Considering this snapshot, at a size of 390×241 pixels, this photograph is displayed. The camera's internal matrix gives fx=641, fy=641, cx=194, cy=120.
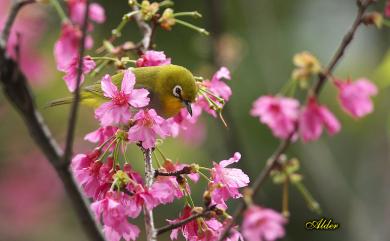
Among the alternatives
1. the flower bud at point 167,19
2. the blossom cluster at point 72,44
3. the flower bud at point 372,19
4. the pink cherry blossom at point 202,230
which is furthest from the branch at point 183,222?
the flower bud at point 372,19

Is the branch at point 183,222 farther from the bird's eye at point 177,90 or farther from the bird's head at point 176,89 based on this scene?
the bird's eye at point 177,90

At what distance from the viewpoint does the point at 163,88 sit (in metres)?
2.63

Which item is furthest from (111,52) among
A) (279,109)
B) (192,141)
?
(192,141)

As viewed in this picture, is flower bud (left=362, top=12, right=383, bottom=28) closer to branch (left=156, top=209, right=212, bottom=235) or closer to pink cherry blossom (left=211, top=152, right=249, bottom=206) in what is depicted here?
pink cherry blossom (left=211, top=152, right=249, bottom=206)

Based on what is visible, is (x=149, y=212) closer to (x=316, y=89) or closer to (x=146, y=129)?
(x=146, y=129)

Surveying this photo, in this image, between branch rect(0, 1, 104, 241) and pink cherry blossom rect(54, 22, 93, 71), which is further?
pink cherry blossom rect(54, 22, 93, 71)

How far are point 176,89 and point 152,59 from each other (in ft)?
1.37

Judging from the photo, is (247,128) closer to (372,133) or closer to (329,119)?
(372,133)

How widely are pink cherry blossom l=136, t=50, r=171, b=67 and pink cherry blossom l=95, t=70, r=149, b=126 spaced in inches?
8.7

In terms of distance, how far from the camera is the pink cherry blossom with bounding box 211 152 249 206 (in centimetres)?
185

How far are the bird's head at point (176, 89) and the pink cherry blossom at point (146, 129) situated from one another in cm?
44

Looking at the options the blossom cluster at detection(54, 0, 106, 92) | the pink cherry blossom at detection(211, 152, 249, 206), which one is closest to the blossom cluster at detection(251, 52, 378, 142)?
the pink cherry blossom at detection(211, 152, 249, 206)

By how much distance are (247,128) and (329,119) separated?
5375 mm

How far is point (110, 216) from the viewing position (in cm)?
175
